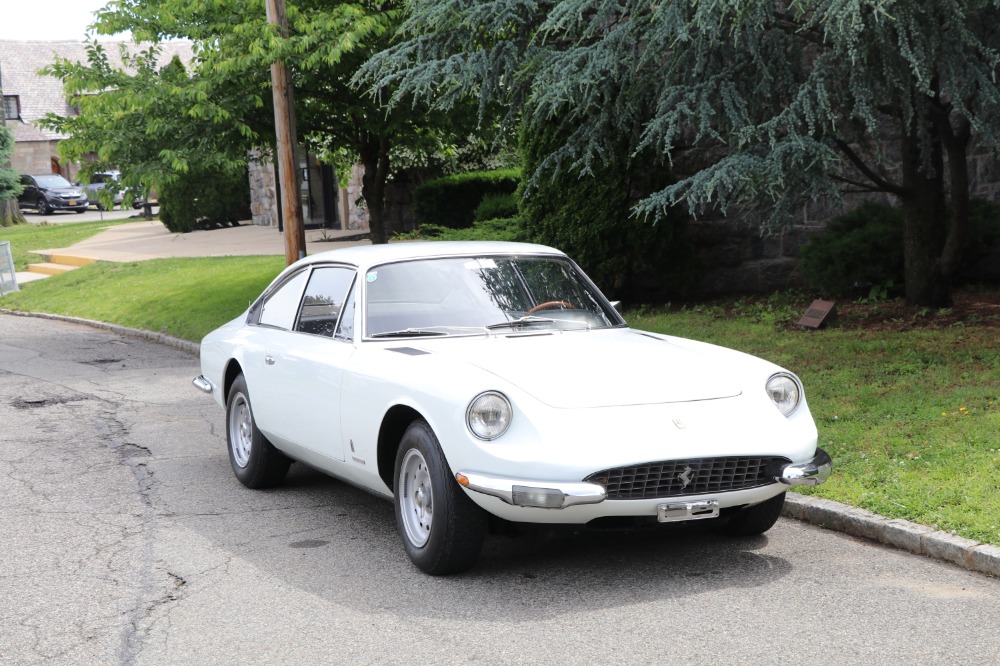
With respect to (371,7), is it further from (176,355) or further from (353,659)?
(353,659)

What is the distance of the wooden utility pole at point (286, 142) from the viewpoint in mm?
14156

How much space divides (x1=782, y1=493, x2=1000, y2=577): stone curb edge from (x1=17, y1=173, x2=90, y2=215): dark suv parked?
49403 millimetres

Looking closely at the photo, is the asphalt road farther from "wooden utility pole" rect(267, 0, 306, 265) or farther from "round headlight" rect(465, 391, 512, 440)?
"wooden utility pole" rect(267, 0, 306, 265)

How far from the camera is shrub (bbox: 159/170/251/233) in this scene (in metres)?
34.2

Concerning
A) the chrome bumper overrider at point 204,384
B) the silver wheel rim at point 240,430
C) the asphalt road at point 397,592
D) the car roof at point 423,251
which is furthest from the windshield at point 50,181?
the car roof at point 423,251

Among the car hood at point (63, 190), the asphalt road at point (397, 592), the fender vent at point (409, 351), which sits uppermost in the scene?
the car hood at point (63, 190)

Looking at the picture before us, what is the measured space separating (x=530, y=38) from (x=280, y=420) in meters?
5.82

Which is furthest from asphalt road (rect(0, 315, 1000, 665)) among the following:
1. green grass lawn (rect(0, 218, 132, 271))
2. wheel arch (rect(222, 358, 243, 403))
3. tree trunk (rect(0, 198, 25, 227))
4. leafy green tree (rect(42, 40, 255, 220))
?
tree trunk (rect(0, 198, 25, 227))

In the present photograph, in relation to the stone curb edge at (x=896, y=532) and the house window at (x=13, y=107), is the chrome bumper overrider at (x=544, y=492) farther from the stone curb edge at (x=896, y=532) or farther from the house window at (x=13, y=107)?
the house window at (x=13, y=107)

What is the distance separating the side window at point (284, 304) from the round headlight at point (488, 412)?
2.29 meters

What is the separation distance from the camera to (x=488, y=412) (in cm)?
528

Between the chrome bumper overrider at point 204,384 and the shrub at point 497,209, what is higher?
the shrub at point 497,209

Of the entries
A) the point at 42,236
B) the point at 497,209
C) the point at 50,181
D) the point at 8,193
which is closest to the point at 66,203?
the point at 50,181

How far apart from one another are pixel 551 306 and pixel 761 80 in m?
3.97
